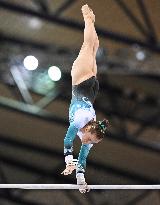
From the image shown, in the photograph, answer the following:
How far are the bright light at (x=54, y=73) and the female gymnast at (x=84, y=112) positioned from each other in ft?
14.9

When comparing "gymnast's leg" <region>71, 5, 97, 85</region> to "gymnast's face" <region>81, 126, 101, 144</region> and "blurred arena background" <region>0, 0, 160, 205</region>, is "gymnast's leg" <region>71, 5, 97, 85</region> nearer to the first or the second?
"gymnast's face" <region>81, 126, 101, 144</region>

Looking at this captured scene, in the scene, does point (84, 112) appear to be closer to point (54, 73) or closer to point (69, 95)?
point (54, 73)

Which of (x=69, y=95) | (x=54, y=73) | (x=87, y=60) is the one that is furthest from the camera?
(x=69, y=95)

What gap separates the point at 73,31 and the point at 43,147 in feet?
12.7

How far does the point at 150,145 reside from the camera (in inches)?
512

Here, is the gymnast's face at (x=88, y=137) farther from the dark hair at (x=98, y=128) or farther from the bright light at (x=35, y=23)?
the bright light at (x=35, y=23)

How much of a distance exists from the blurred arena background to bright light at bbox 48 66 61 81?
0.02m

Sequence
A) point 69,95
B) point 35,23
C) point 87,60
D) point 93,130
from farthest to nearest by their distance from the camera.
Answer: point 69,95
point 35,23
point 87,60
point 93,130

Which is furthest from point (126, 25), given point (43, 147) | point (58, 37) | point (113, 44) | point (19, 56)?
point (43, 147)

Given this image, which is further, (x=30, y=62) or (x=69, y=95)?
(x=69, y=95)

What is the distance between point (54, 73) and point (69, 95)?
652mm

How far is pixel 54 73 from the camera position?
38.6 feet

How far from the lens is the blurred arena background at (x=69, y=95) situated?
10.2m

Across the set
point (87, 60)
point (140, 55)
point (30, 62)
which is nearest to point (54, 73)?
point (30, 62)
